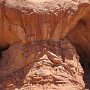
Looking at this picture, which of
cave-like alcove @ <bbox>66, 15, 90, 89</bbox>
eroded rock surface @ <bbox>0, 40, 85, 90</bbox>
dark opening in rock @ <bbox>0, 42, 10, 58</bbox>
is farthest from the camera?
cave-like alcove @ <bbox>66, 15, 90, 89</bbox>

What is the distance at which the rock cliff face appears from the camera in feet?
19.7

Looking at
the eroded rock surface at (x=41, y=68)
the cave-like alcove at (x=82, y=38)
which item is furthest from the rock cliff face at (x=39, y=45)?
the cave-like alcove at (x=82, y=38)

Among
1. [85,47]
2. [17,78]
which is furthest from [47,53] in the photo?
[85,47]

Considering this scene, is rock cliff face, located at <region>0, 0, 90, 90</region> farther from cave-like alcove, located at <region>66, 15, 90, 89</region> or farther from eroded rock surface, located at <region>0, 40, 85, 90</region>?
cave-like alcove, located at <region>66, 15, 90, 89</region>

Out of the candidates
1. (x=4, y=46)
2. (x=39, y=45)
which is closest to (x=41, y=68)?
(x=39, y=45)

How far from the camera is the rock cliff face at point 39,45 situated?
6012mm

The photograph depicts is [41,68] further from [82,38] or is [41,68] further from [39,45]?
[82,38]

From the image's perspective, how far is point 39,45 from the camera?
6195 mm

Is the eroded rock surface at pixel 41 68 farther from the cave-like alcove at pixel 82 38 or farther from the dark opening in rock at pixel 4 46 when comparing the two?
the cave-like alcove at pixel 82 38

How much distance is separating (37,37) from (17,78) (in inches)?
24.8

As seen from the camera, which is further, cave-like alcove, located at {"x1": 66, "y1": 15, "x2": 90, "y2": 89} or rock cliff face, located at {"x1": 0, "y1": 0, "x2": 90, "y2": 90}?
cave-like alcove, located at {"x1": 66, "y1": 15, "x2": 90, "y2": 89}

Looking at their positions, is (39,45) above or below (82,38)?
below

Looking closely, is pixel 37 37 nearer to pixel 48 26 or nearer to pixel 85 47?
pixel 48 26

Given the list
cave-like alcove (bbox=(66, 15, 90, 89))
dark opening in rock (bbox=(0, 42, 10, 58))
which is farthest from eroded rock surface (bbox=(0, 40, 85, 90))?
cave-like alcove (bbox=(66, 15, 90, 89))
